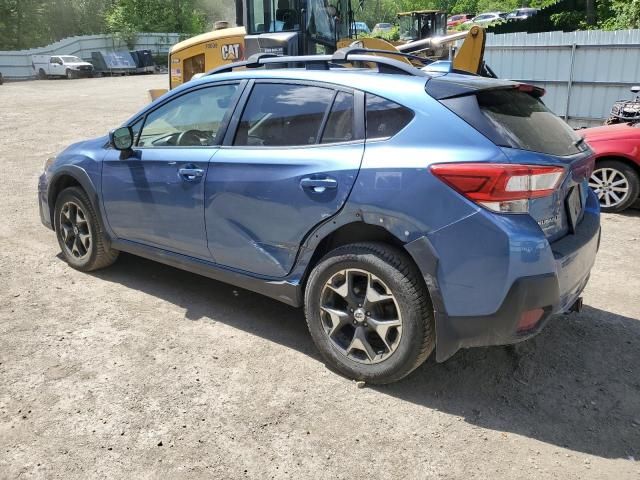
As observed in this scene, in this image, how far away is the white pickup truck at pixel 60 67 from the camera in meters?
36.3

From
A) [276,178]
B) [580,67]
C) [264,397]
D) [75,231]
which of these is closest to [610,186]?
[276,178]

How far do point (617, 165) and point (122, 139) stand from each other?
5.30m

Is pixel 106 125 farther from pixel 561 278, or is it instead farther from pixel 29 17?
pixel 29 17

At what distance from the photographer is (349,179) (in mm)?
3113

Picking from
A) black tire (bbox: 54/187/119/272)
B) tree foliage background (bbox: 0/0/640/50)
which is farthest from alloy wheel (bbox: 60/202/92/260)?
tree foliage background (bbox: 0/0/640/50)

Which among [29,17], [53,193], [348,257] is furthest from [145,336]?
[29,17]

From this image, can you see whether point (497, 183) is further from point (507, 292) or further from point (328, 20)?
point (328, 20)

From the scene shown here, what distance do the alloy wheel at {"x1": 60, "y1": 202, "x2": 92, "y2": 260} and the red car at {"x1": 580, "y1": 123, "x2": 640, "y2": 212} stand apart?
5.36 meters

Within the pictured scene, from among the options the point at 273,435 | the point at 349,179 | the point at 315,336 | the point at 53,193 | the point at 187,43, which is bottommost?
the point at 273,435

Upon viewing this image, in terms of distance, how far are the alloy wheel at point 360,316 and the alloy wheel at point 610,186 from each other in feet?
15.1

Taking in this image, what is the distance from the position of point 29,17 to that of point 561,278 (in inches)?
2002

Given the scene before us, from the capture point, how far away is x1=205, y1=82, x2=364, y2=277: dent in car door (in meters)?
3.23

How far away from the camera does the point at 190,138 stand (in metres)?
4.07

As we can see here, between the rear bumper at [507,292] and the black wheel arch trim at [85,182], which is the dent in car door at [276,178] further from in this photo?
the black wheel arch trim at [85,182]
